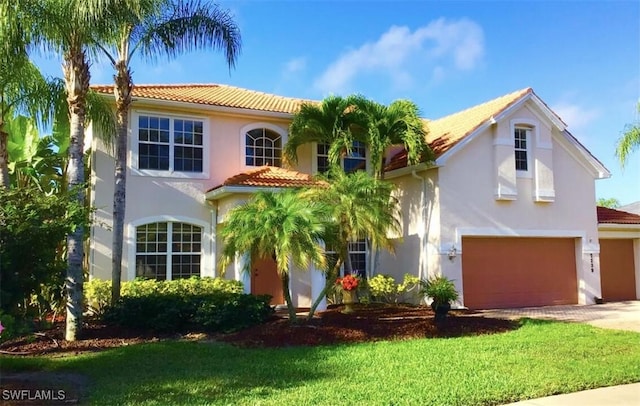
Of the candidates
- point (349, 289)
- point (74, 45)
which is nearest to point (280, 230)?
point (349, 289)

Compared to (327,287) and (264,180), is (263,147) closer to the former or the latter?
(264,180)

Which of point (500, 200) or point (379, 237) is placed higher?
point (500, 200)

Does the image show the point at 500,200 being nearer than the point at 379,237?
No

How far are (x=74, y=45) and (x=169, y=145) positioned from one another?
580cm

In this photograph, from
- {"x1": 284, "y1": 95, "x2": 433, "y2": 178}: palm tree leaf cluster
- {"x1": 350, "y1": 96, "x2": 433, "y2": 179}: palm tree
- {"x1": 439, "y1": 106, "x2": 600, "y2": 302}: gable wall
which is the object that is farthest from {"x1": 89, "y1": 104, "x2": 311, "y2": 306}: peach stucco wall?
{"x1": 439, "y1": 106, "x2": 600, "y2": 302}: gable wall

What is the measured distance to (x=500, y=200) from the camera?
752 inches

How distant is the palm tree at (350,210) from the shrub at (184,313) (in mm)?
1719

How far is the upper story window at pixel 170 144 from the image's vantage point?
17.5 metres

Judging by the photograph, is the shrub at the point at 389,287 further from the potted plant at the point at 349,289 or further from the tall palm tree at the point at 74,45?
the tall palm tree at the point at 74,45

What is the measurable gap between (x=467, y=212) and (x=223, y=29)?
9741 millimetres

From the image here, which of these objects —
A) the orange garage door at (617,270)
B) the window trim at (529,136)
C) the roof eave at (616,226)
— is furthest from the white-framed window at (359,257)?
the orange garage door at (617,270)

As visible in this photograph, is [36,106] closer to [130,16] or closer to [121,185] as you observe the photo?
[121,185]

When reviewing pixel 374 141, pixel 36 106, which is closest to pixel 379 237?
pixel 374 141

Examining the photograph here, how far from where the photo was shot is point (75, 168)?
1223cm
